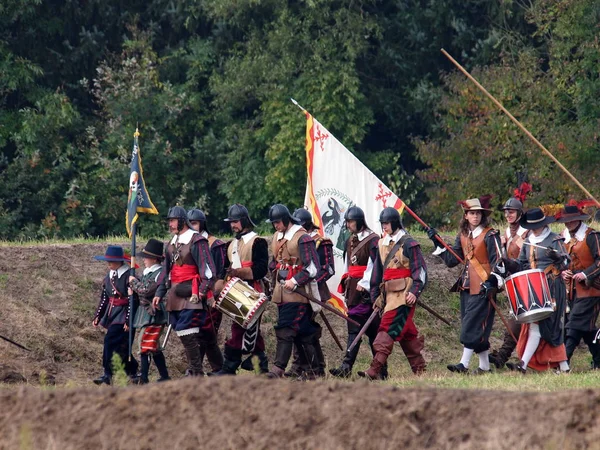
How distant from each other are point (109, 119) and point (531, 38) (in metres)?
10.8

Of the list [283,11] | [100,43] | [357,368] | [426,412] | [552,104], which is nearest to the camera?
[426,412]

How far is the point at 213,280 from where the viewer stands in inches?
602

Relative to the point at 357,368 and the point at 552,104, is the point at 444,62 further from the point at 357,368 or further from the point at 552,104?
the point at 357,368

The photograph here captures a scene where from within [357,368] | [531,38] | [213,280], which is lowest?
[357,368]

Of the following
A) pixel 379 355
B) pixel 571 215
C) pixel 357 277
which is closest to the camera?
pixel 379 355

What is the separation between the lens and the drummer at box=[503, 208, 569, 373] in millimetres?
15266

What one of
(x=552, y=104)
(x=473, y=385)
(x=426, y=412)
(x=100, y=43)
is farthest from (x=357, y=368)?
(x=100, y=43)

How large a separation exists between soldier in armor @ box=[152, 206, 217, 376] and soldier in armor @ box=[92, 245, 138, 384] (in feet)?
2.09

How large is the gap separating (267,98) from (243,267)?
18691 mm

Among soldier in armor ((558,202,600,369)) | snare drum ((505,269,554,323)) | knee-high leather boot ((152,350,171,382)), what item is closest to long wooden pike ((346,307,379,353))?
snare drum ((505,269,554,323))

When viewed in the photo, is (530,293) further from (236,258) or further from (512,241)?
(236,258)

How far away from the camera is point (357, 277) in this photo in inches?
630

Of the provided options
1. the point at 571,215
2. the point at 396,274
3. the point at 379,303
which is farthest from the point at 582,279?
the point at 379,303

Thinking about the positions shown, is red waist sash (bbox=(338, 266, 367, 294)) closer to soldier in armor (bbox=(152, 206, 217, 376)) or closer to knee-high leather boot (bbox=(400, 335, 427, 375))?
knee-high leather boot (bbox=(400, 335, 427, 375))
